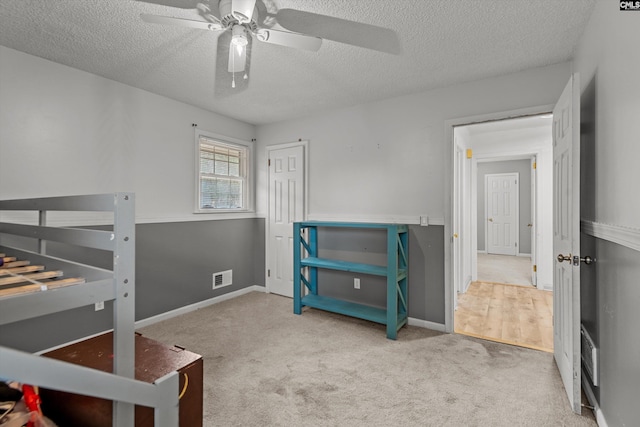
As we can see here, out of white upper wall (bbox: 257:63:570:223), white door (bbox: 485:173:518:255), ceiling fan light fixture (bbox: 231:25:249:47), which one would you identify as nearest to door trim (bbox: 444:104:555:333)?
white upper wall (bbox: 257:63:570:223)

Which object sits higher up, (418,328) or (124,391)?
(124,391)

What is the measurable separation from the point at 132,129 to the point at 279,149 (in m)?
1.82

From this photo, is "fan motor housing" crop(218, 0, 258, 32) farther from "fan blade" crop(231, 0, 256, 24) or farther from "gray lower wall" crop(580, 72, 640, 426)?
"gray lower wall" crop(580, 72, 640, 426)

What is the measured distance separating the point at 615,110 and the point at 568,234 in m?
0.80

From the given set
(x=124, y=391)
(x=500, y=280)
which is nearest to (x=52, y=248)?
(x=124, y=391)

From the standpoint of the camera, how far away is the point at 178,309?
3547mm

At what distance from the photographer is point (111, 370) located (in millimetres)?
1386

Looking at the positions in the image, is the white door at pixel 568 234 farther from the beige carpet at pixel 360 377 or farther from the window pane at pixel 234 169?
the window pane at pixel 234 169

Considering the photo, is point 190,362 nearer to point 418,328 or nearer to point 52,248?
point 52,248

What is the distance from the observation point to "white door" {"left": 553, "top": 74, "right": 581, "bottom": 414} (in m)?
1.84

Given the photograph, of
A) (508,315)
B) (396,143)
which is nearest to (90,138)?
(396,143)

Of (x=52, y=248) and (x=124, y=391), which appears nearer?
(x=124, y=391)

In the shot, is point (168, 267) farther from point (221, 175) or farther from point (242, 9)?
point (242, 9)

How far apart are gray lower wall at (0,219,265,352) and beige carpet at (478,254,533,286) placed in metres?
4.07
